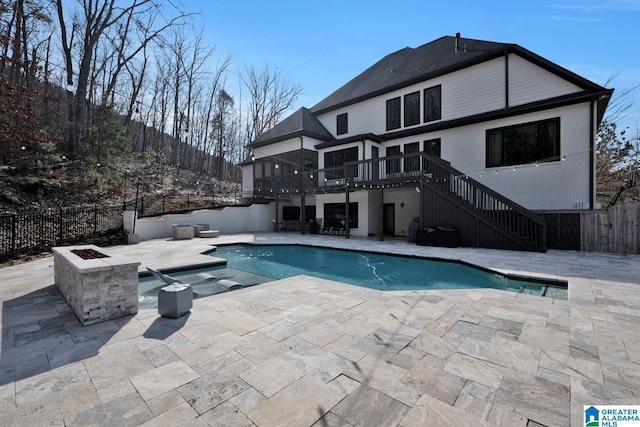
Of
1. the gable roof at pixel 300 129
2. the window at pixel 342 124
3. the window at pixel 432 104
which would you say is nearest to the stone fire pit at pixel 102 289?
the gable roof at pixel 300 129

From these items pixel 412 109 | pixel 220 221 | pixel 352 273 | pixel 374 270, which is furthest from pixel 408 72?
pixel 220 221

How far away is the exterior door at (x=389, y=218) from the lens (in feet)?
50.0

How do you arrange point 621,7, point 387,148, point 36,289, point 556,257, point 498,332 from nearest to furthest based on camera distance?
point 498,332 → point 36,289 → point 556,257 → point 621,7 → point 387,148

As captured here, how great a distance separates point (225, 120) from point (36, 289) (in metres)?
26.8

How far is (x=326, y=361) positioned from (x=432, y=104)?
540 inches

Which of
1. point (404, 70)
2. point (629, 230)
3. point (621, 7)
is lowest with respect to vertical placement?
point (629, 230)

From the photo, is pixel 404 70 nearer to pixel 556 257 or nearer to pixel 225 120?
pixel 556 257

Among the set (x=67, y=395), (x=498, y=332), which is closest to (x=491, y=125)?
(x=498, y=332)

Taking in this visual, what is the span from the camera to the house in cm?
950

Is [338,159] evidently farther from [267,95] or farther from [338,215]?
[267,95]

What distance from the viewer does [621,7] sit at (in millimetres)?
8656

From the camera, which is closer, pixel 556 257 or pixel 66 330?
pixel 66 330

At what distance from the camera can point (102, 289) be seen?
3.41 metres

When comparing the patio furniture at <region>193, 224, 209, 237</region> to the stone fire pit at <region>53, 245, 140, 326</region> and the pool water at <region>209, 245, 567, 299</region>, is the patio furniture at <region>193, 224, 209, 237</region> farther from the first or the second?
the stone fire pit at <region>53, 245, 140, 326</region>
